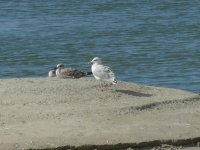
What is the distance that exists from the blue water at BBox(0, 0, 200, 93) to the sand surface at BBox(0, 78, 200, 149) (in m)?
5.64

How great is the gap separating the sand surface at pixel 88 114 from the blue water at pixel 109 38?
564 cm

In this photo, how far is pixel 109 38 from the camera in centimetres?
2866

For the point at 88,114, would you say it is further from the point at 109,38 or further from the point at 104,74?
the point at 109,38

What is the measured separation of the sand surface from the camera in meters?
11.4

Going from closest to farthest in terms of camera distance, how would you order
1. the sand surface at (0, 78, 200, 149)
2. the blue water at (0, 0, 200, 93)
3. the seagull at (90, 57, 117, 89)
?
the sand surface at (0, 78, 200, 149) → the seagull at (90, 57, 117, 89) → the blue water at (0, 0, 200, 93)

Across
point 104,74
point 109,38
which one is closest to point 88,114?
point 104,74

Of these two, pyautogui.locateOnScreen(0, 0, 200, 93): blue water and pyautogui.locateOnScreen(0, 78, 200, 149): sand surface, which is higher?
pyautogui.locateOnScreen(0, 0, 200, 93): blue water

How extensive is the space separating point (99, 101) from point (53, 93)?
2.26 feet

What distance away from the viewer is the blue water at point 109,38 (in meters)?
22.4

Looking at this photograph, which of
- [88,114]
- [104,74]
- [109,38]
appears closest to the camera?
[88,114]

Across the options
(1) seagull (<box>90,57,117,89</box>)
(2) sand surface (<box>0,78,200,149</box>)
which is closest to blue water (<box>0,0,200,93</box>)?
(1) seagull (<box>90,57,117,89</box>)

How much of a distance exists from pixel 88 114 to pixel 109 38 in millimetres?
16410

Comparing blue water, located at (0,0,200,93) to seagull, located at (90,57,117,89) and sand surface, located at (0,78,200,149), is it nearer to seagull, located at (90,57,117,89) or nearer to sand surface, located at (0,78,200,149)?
seagull, located at (90,57,117,89)

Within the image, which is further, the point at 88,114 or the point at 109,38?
the point at 109,38
